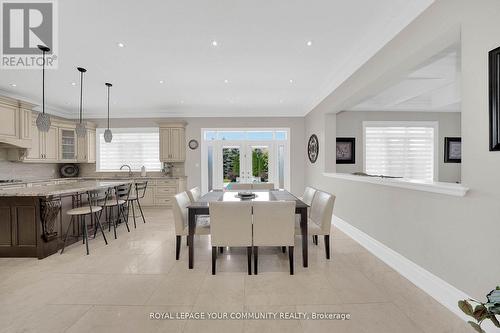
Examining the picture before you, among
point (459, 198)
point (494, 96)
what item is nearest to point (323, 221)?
point (459, 198)

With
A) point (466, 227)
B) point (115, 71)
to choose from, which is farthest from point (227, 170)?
point (466, 227)

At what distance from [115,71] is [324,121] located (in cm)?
403

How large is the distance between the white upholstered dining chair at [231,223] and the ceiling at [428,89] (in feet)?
8.45

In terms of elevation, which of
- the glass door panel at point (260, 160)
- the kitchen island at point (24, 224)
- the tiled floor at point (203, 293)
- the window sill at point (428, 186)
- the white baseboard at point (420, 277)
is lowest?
the tiled floor at point (203, 293)

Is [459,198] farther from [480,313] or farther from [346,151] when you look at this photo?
[346,151]

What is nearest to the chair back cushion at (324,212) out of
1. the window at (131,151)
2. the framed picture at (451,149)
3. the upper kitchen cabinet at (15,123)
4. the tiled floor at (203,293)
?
the tiled floor at (203,293)

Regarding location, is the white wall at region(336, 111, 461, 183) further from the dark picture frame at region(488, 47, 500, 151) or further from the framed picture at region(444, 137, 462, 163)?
Answer: the dark picture frame at region(488, 47, 500, 151)

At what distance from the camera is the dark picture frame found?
5.03 feet

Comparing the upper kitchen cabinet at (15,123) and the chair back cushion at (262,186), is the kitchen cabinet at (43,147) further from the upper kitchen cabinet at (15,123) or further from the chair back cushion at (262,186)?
the chair back cushion at (262,186)

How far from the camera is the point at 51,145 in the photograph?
19.3 ft

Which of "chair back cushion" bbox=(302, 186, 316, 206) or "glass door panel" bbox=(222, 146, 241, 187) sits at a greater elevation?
"glass door panel" bbox=(222, 146, 241, 187)

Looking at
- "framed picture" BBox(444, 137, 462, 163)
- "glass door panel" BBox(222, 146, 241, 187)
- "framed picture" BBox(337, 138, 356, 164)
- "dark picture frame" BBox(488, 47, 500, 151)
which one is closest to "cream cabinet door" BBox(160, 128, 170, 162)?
"glass door panel" BBox(222, 146, 241, 187)

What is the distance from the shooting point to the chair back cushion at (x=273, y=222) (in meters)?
2.43

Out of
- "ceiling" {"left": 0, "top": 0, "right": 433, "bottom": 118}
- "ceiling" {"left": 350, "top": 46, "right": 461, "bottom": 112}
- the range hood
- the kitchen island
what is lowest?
the kitchen island
